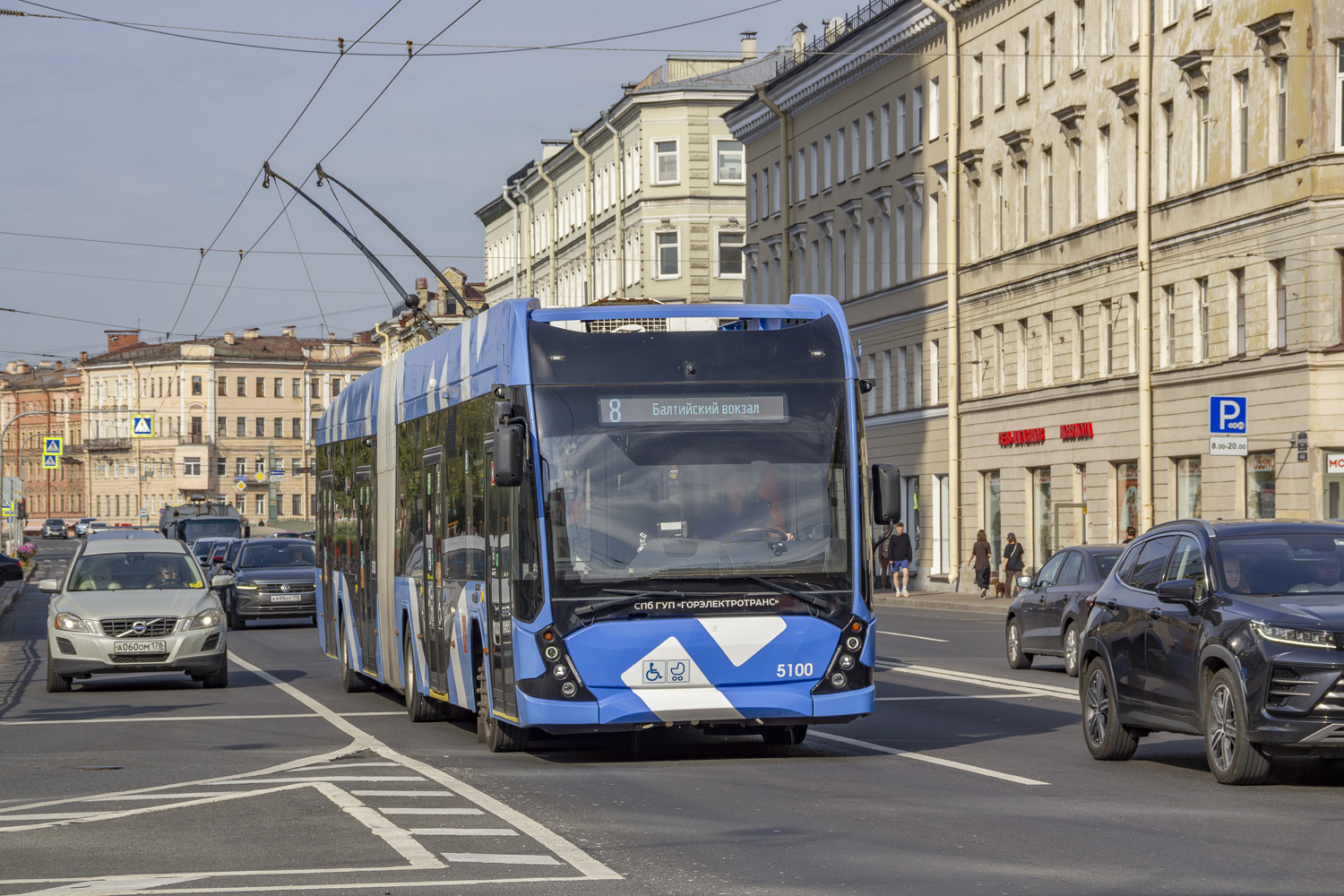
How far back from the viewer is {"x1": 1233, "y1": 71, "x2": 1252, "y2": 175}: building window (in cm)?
3991

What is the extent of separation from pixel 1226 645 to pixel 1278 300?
27970 mm

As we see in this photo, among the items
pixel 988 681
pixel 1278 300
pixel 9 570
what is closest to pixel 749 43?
pixel 9 570

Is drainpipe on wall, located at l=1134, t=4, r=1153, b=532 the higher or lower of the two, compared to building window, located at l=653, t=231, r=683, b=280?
lower

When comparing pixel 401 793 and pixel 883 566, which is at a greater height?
pixel 401 793

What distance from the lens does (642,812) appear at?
448 inches

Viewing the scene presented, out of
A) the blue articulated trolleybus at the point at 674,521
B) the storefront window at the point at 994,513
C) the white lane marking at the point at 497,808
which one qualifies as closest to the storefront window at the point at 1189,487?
the storefront window at the point at 994,513

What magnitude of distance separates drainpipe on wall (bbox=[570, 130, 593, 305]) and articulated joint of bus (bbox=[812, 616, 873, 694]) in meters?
73.2

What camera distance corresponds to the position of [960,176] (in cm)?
5503

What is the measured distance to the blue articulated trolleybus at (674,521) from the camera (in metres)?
13.6

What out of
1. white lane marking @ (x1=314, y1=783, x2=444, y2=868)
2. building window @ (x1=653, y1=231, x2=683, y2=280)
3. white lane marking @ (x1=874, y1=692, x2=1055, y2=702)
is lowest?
white lane marking @ (x1=874, y1=692, x2=1055, y2=702)

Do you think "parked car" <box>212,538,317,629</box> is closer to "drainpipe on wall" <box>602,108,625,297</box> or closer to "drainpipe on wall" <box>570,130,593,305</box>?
"drainpipe on wall" <box>602,108,625,297</box>

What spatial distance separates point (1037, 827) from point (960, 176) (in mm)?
45568

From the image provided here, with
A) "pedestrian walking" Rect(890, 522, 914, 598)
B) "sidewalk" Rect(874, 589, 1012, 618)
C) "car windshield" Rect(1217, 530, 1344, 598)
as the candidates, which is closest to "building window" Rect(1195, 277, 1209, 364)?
"sidewalk" Rect(874, 589, 1012, 618)

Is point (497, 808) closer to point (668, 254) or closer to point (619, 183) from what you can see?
point (668, 254)
